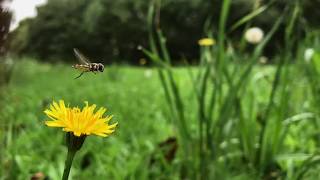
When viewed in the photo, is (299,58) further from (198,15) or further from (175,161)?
(198,15)

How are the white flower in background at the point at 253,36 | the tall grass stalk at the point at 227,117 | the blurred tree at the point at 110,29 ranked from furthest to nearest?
1. the blurred tree at the point at 110,29
2. the white flower in background at the point at 253,36
3. the tall grass stalk at the point at 227,117

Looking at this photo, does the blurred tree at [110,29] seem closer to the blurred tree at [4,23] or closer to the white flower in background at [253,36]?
the white flower in background at [253,36]

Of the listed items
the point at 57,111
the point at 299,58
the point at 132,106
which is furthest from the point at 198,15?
the point at 57,111

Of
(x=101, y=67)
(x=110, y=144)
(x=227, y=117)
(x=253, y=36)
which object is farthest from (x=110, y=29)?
(x=101, y=67)

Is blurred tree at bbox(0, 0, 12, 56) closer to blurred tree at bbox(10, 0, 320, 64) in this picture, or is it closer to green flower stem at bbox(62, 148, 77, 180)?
green flower stem at bbox(62, 148, 77, 180)

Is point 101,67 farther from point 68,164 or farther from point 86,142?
point 86,142

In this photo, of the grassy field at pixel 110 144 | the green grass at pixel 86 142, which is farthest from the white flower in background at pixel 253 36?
the green grass at pixel 86 142
